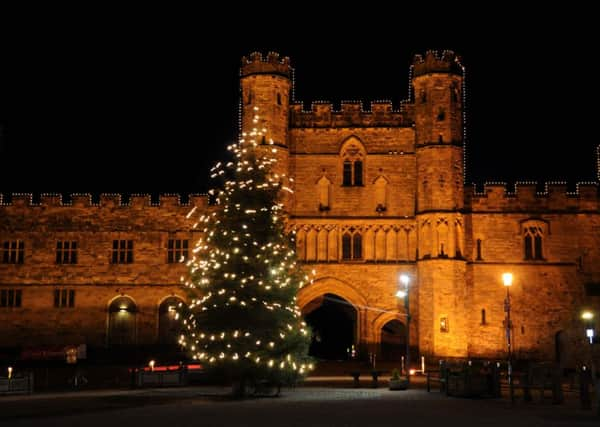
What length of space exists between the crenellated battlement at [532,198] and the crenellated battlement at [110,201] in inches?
499

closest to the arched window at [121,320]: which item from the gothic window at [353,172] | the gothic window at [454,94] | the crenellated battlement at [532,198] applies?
the gothic window at [353,172]

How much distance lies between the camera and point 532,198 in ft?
131

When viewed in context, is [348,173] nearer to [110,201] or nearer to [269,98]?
[269,98]

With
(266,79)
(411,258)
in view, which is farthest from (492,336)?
(266,79)

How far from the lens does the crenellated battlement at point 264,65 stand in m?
40.0

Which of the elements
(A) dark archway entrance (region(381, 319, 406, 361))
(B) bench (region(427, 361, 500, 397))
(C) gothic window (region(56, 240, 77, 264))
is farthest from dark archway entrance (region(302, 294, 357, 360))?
(B) bench (region(427, 361, 500, 397))

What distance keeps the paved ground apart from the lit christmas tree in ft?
3.62

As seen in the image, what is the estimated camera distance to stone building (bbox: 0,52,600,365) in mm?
38969

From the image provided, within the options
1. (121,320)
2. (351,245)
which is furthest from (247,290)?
(121,320)

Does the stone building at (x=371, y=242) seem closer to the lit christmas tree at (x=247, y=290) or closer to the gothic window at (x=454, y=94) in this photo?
the gothic window at (x=454, y=94)

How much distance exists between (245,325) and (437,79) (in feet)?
62.9

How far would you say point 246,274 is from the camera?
25062mm

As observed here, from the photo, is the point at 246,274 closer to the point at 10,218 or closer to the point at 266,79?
the point at 266,79

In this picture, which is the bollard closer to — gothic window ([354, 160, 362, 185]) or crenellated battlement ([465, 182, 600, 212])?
crenellated battlement ([465, 182, 600, 212])
